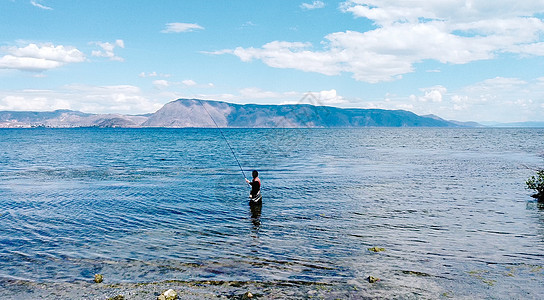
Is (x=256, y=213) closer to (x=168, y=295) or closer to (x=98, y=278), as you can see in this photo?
(x=98, y=278)

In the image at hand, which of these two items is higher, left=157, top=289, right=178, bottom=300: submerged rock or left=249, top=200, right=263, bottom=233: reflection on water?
left=157, top=289, right=178, bottom=300: submerged rock

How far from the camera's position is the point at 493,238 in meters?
17.5

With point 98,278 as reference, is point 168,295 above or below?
above

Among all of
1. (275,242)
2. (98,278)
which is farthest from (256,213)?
(98,278)

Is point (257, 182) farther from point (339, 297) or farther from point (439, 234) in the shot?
point (339, 297)

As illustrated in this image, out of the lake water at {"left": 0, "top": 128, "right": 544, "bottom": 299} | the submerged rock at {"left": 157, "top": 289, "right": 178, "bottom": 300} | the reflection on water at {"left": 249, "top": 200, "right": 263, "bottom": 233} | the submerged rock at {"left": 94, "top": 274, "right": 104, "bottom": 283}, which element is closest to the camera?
the submerged rock at {"left": 157, "top": 289, "right": 178, "bottom": 300}

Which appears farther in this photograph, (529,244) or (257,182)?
(257,182)

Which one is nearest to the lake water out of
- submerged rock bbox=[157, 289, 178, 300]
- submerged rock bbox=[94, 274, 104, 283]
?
submerged rock bbox=[94, 274, 104, 283]

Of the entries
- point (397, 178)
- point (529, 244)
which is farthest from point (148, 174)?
point (529, 244)

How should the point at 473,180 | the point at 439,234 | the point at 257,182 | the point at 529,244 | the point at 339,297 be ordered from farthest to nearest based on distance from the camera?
1. the point at 473,180
2. the point at 257,182
3. the point at 439,234
4. the point at 529,244
5. the point at 339,297

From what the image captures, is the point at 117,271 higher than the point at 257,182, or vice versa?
the point at 257,182

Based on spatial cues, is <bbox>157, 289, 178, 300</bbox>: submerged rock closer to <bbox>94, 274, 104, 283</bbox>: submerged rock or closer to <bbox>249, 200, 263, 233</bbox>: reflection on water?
<bbox>94, 274, 104, 283</bbox>: submerged rock

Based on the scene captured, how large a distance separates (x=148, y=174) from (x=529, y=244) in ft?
129

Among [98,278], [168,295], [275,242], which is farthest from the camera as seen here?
[275,242]
